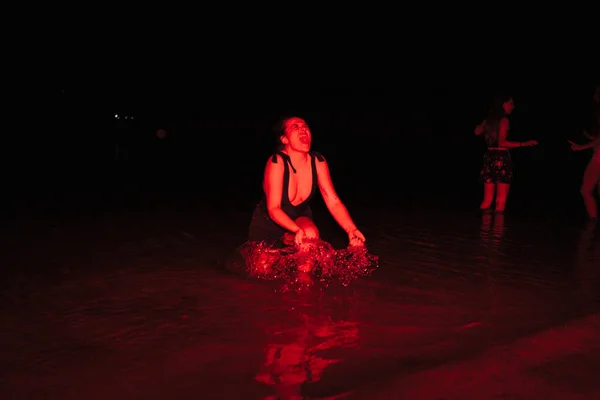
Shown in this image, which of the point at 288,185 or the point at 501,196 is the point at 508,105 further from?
the point at 288,185

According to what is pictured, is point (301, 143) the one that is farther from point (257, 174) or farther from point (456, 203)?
point (257, 174)

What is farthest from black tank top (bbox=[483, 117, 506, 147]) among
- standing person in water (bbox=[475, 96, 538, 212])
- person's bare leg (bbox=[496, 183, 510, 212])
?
person's bare leg (bbox=[496, 183, 510, 212])

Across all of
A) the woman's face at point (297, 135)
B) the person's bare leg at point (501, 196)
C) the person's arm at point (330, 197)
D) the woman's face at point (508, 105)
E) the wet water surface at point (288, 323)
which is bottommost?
the wet water surface at point (288, 323)

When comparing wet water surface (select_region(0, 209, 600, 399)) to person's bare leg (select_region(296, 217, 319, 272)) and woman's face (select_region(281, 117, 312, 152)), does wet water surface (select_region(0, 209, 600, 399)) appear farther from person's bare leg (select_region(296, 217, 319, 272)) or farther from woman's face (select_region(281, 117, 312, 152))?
woman's face (select_region(281, 117, 312, 152))

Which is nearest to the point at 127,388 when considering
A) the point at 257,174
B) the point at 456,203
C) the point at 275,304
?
the point at 275,304

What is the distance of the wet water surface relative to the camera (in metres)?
3.56

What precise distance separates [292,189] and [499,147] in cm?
540

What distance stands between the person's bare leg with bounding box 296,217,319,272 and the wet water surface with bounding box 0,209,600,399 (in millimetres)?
296

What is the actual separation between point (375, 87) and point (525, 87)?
11269 millimetres

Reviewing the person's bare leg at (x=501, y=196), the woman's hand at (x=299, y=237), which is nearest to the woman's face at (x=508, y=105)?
the person's bare leg at (x=501, y=196)

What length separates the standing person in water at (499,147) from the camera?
1015 centimetres

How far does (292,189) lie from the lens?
5934 mm

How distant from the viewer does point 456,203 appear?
12180 mm

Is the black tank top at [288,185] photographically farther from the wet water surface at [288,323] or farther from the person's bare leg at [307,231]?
the wet water surface at [288,323]
